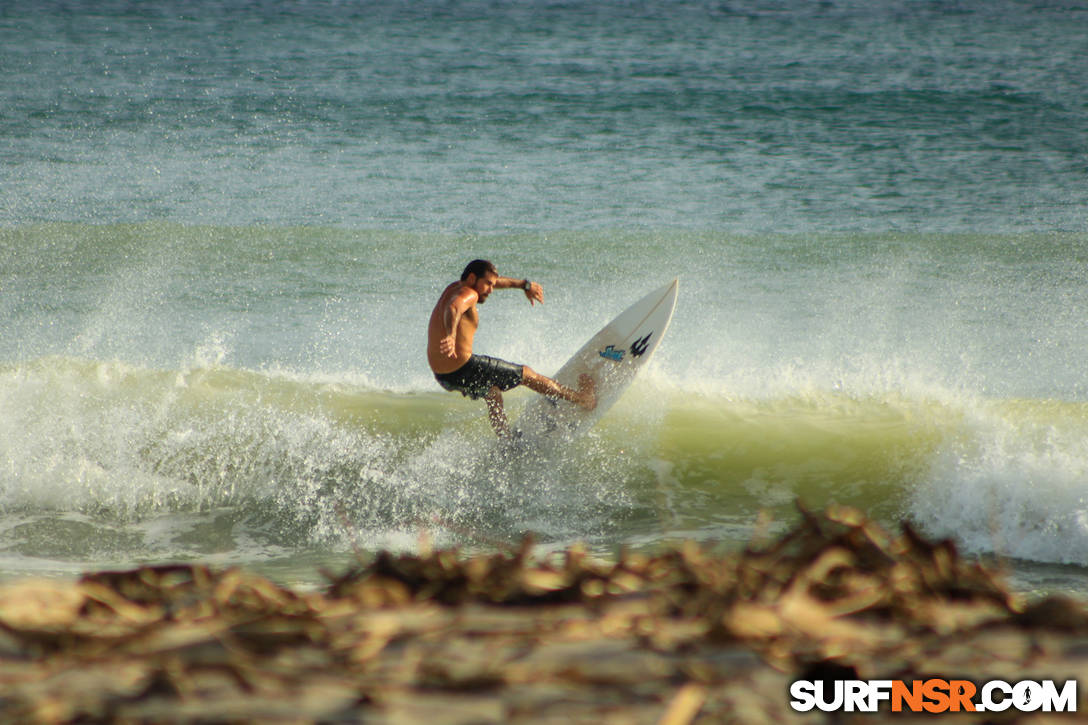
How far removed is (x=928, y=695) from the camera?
0.85 metres

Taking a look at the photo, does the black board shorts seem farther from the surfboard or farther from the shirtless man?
the surfboard

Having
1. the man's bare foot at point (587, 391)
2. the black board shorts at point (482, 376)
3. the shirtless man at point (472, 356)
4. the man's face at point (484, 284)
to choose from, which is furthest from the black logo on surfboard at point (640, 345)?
the man's face at point (484, 284)

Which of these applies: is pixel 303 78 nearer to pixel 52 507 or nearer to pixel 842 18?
pixel 842 18

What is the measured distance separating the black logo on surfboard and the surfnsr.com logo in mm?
7504

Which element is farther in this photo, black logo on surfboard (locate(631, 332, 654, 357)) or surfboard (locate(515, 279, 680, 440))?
black logo on surfboard (locate(631, 332, 654, 357))

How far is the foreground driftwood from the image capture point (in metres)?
0.82

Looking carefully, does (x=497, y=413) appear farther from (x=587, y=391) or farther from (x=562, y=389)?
(x=587, y=391)

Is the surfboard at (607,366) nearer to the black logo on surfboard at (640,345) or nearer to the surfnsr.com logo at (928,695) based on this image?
the black logo on surfboard at (640,345)

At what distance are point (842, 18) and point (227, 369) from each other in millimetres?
33785

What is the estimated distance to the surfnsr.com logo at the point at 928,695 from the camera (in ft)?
2.72

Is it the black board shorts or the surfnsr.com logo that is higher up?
the surfnsr.com logo

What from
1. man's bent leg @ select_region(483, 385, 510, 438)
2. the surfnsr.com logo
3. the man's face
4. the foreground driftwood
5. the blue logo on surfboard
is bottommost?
man's bent leg @ select_region(483, 385, 510, 438)

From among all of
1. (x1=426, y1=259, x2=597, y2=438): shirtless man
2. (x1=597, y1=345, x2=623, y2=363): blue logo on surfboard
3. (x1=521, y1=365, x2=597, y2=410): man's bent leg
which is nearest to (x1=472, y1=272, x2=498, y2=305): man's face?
(x1=426, y1=259, x2=597, y2=438): shirtless man

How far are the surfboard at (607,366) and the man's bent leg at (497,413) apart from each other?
0.21 m
